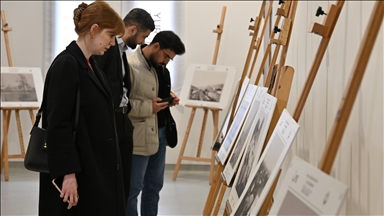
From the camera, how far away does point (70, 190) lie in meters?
2.22

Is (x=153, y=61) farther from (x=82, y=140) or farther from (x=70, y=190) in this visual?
(x=70, y=190)

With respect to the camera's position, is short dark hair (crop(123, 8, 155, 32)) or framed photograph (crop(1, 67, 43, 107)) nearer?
short dark hair (crop(123, 8, 155, 32))

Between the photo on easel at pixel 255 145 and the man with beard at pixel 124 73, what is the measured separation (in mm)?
866

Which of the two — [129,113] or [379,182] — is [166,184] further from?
[379,182]

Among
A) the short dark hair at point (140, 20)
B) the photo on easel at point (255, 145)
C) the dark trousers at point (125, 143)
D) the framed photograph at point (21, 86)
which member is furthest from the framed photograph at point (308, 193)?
the framed photograph at point (21, 86)

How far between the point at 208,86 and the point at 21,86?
2138 millimetres

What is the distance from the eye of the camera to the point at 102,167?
2.36 meters

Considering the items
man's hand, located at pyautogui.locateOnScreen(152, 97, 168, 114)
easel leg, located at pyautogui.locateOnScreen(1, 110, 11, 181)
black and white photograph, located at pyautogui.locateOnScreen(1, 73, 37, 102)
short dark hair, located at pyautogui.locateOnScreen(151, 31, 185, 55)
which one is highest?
short dark hair, located at pyautogui.locateOnScreen(151, 31, 185, 55)

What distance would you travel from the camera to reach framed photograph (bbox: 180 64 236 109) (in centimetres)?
640

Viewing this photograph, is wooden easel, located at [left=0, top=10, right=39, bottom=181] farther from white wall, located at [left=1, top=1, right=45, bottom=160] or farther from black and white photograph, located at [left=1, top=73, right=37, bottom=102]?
white wall, located at [left=1, top=1, right=45, bottom=160]

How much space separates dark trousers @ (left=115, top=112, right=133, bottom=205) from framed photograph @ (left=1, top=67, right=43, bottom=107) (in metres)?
3.60

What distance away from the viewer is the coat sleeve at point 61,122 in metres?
2.19

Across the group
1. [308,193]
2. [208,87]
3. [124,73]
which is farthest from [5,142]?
[308,193]

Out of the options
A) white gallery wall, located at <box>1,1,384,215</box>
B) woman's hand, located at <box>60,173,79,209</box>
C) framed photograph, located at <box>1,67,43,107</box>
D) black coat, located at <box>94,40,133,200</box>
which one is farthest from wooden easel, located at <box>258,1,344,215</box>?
framed photograph, located at <box>1,67,43,107</box>
